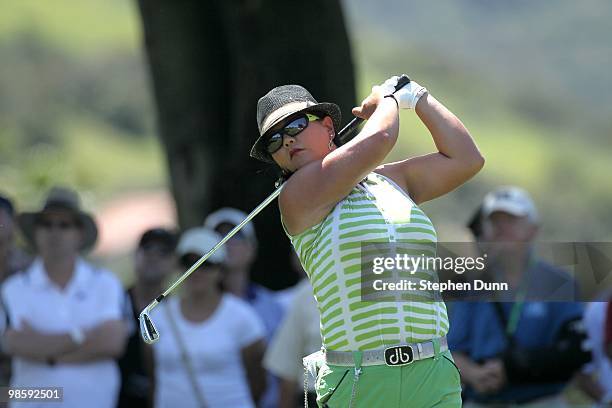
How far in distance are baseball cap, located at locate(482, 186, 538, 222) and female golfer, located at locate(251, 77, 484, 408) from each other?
2647mm

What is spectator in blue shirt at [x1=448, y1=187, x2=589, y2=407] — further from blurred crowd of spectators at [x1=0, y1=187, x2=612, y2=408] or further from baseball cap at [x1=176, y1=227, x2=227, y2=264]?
baseball cap at [x1=176, y1=227, x2=227, y2=264]

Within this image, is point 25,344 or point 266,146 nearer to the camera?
point 266,146

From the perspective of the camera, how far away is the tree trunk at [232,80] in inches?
363

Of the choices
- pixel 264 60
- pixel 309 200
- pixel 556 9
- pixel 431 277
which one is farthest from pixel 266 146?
pixel 556 9

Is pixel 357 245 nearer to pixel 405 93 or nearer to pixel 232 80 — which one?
pixel 405 93

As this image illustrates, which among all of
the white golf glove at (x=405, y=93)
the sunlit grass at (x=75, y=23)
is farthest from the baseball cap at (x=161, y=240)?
the sunlit grass at (x=75, y=23)

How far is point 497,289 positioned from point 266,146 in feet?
8.10

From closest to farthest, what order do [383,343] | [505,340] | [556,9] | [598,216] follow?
[383,343] < [505,340] < [598,216] < [556,9]

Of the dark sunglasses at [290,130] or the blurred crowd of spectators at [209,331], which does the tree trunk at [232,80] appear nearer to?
the blurred crowd of spectators at [209,331]

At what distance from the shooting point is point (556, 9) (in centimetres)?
5700

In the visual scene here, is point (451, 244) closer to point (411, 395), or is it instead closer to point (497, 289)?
point (497, 289)

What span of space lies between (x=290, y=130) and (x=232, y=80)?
4.73 meters

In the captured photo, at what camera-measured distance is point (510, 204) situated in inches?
306

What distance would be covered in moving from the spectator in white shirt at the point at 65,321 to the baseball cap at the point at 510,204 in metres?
2.19
